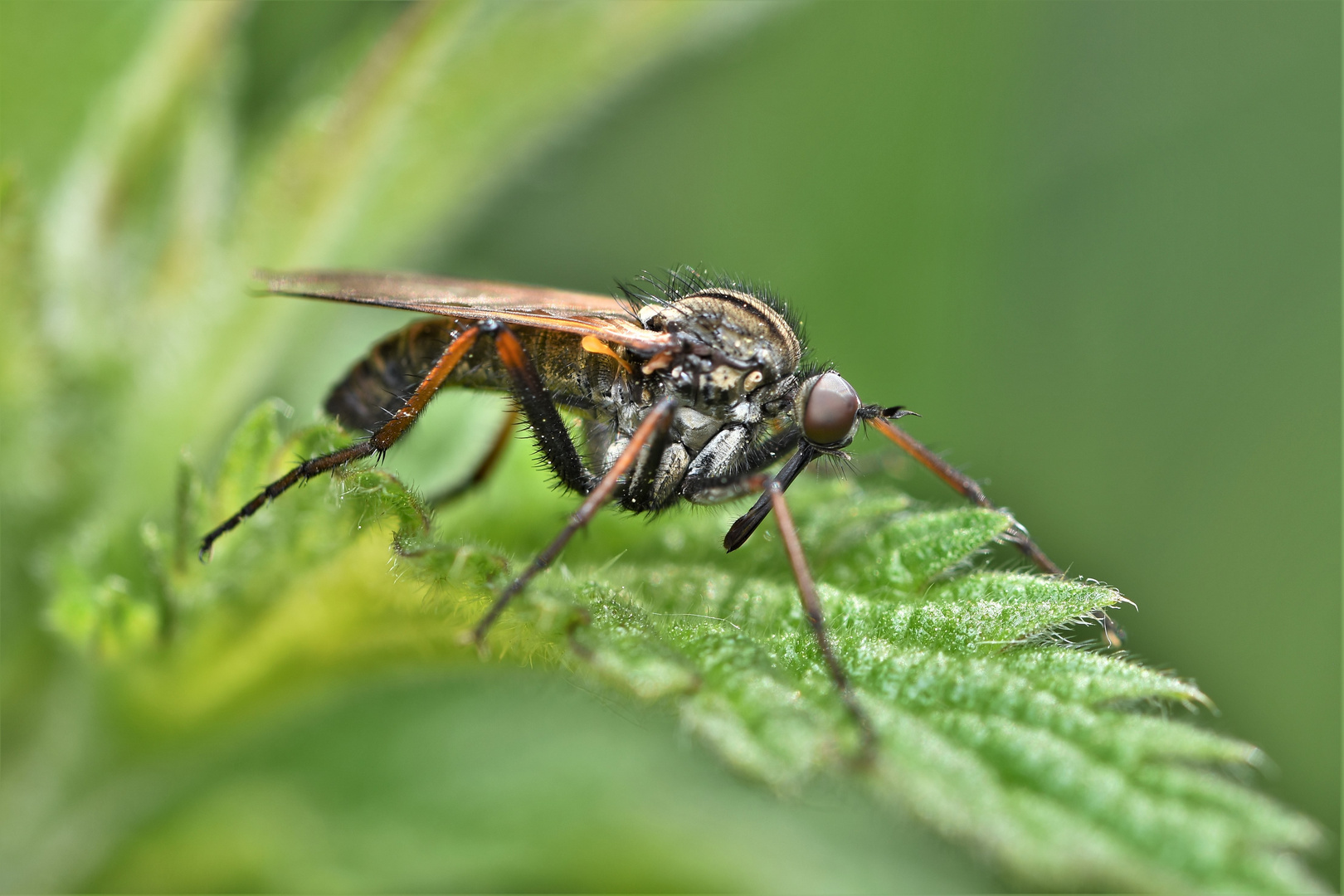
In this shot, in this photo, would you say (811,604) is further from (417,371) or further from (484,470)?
(417,371)

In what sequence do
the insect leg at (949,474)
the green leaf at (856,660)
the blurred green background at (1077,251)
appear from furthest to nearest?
the blurred green background at (1077,251)
the insect leg at (949,474)
the green leaf at (856,660)

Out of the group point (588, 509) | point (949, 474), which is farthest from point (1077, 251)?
point (588, 509)

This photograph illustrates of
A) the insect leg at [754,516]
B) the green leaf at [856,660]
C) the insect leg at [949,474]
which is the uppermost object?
the insect leg at [949,474]

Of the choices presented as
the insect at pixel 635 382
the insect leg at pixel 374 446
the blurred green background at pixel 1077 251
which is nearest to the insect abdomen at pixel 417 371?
the insect at pixel 635 382

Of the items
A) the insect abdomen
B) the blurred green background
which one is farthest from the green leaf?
the blurred green background

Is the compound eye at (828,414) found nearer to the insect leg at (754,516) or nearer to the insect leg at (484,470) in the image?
the insect leg at (754,516)

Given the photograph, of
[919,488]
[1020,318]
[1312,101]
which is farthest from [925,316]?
[1312,101]
